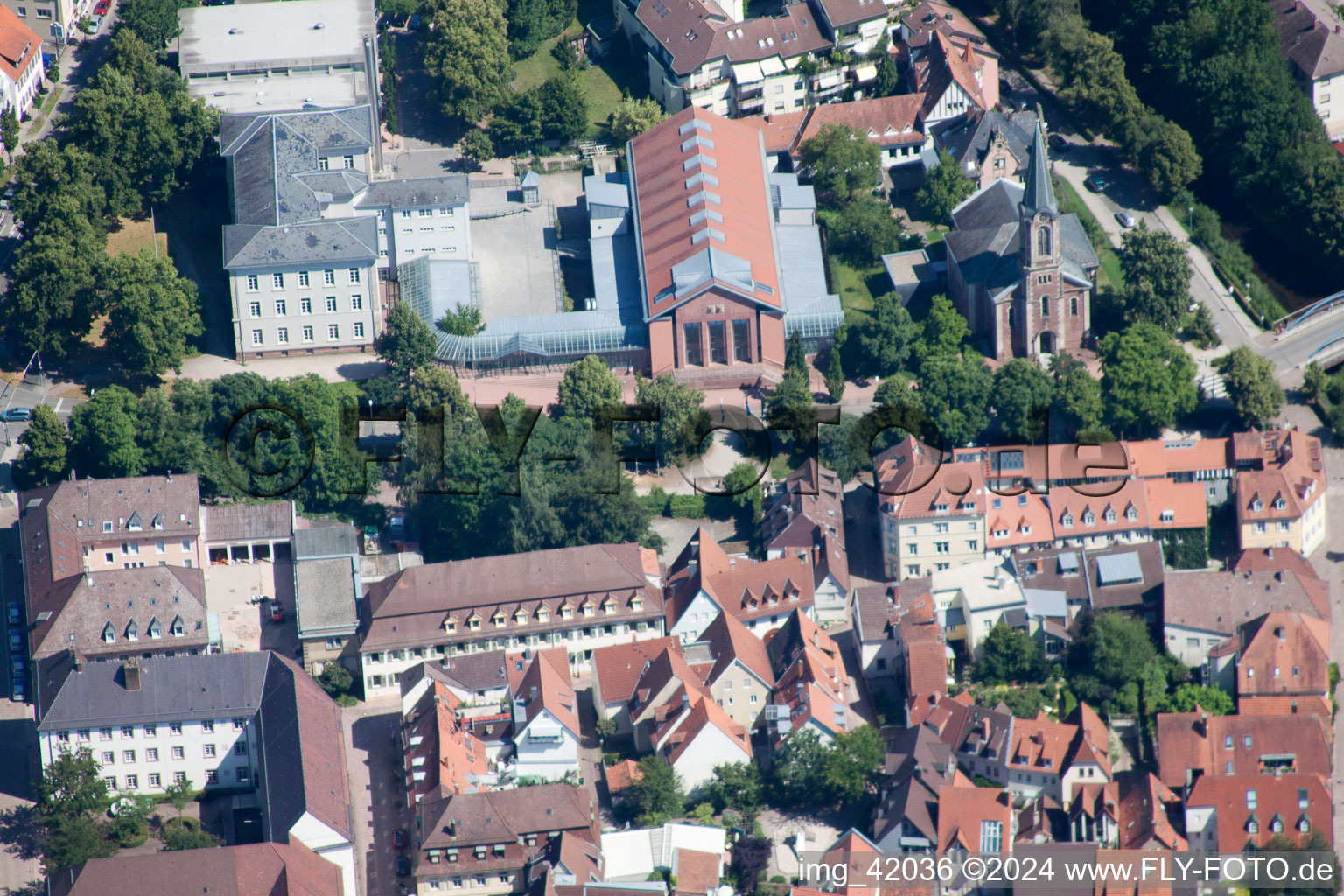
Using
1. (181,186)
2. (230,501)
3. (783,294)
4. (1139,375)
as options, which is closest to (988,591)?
(1139,375)

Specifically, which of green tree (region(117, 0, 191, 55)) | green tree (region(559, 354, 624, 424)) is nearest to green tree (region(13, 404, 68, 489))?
green tree (region(559, 354, 624, 424))

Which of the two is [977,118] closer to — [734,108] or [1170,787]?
[734,108]

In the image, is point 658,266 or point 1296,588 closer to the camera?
point 1296,588

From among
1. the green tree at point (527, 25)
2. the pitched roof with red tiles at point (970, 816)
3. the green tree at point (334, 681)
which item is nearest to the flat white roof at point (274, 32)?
the green tree at point (527, 25)

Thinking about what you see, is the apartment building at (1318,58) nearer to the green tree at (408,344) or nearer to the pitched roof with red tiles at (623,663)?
the green tree at (408,344)

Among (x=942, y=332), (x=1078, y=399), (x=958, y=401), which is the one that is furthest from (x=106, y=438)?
(x=1078, y=399)
